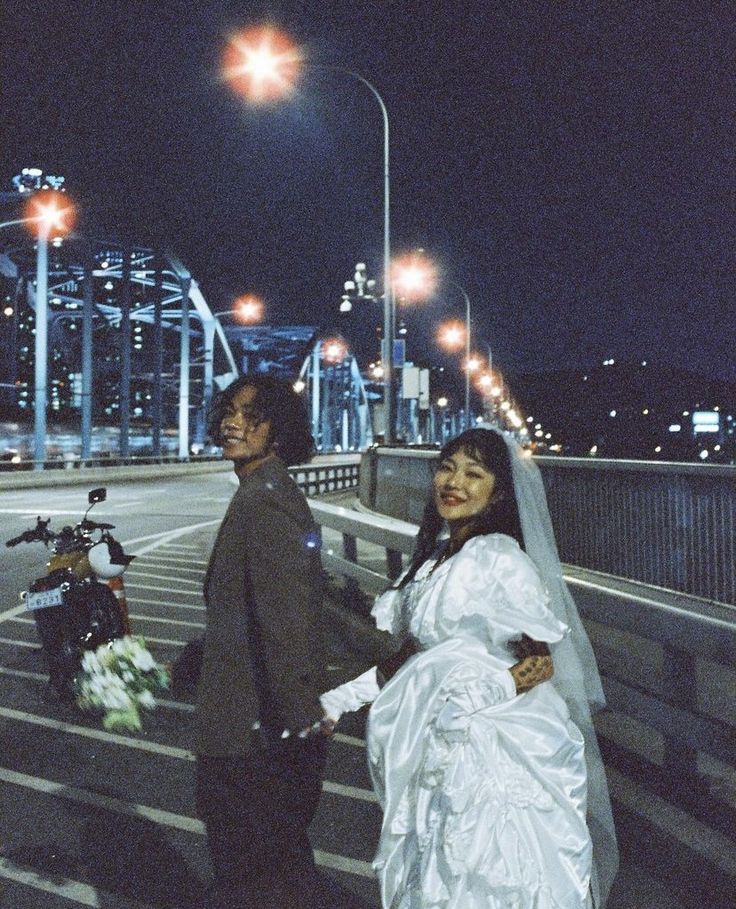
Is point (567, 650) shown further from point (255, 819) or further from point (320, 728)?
point (255, 819)

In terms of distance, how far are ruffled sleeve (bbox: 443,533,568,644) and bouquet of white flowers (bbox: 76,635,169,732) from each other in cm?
162

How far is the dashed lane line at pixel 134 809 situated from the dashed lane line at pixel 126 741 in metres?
0.73

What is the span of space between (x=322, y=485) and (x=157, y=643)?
29316 mm

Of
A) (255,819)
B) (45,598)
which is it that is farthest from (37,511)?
(255,819)

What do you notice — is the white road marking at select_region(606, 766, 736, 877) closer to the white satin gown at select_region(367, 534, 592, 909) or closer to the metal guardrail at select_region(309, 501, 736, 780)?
the metal guardrail at select_region(309, 501, 736, 780)

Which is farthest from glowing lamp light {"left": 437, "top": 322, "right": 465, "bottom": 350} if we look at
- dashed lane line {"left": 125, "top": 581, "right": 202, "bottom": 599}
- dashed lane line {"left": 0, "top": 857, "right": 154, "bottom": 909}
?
dashed lane line {"left": 0, "top": 857, "right": 154, "bottom": 909}

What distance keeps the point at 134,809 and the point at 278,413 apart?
2.57 metres

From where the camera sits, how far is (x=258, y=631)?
8.55 feet

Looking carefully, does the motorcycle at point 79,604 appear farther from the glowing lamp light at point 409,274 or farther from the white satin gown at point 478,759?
the glowing lamp light at point 409,274

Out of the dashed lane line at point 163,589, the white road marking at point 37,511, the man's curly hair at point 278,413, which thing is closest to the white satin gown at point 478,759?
the man's curly hair at point 278,413

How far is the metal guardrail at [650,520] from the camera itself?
381 inches

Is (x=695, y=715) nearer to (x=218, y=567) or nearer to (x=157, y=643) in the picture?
(x=218, y=567)

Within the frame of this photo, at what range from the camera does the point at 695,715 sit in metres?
4.55

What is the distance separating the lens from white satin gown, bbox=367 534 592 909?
98.7 inches
